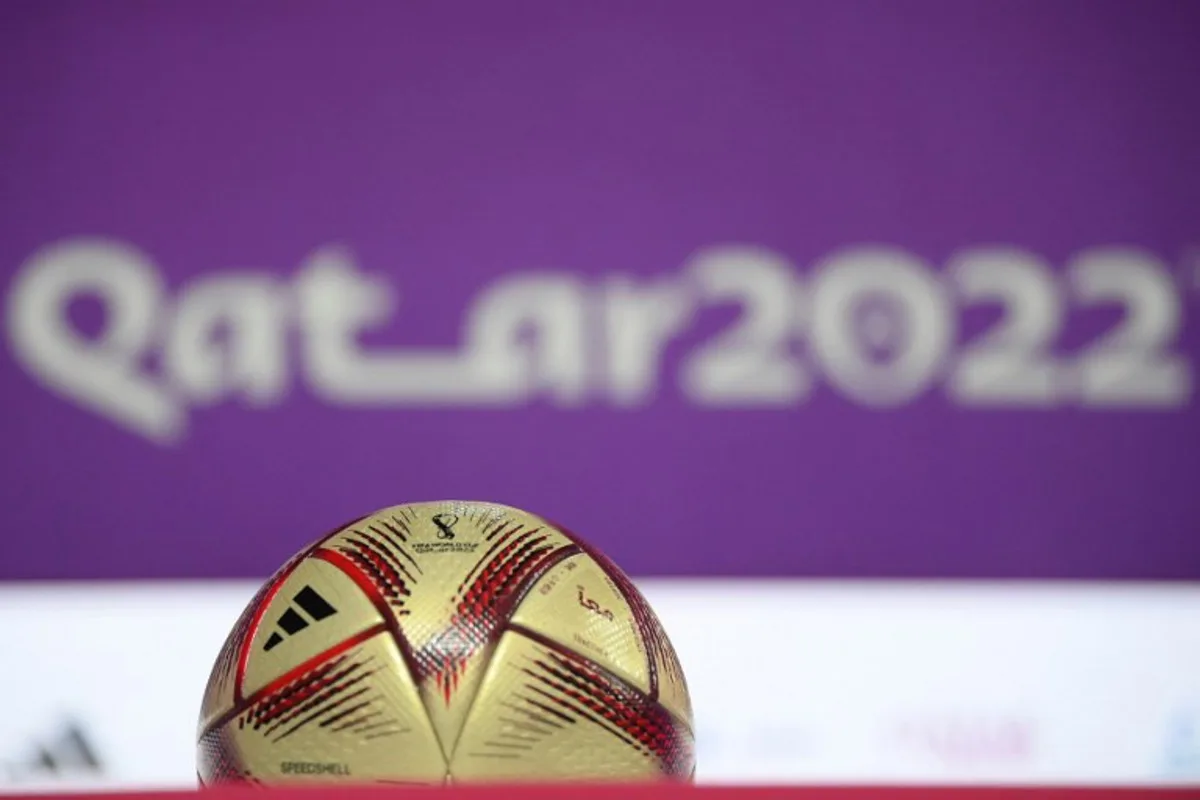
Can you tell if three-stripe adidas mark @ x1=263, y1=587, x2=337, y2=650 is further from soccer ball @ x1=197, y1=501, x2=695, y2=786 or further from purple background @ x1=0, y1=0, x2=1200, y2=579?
purple background @ x1=0, y1=0, x2=1200, y2=579

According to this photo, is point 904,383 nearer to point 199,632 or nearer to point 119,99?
point 199,632

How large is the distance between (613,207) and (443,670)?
1965 mm

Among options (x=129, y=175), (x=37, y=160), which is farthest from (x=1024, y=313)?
(x=37, y=160)

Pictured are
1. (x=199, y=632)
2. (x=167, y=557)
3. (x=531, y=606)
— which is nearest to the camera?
(x=531, y=606)

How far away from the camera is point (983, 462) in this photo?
8.57 feet

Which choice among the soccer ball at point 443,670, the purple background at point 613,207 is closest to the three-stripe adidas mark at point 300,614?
the soccer ball at point 443,670

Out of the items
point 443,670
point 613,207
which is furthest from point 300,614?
point 613,207

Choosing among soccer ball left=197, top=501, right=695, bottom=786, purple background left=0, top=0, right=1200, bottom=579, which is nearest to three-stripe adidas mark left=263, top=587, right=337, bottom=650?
soccer ball left=197, top=501, right=695, bottom=786

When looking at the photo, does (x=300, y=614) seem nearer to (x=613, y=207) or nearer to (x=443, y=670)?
(x=443, y=670)

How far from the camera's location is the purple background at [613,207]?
8.46 ft

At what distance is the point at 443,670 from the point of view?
79 centimetres

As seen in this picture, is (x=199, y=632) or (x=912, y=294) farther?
(x=912, y=294)

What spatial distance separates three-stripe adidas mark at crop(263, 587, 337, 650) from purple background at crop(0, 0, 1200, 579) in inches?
68.5

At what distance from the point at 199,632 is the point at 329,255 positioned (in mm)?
831
